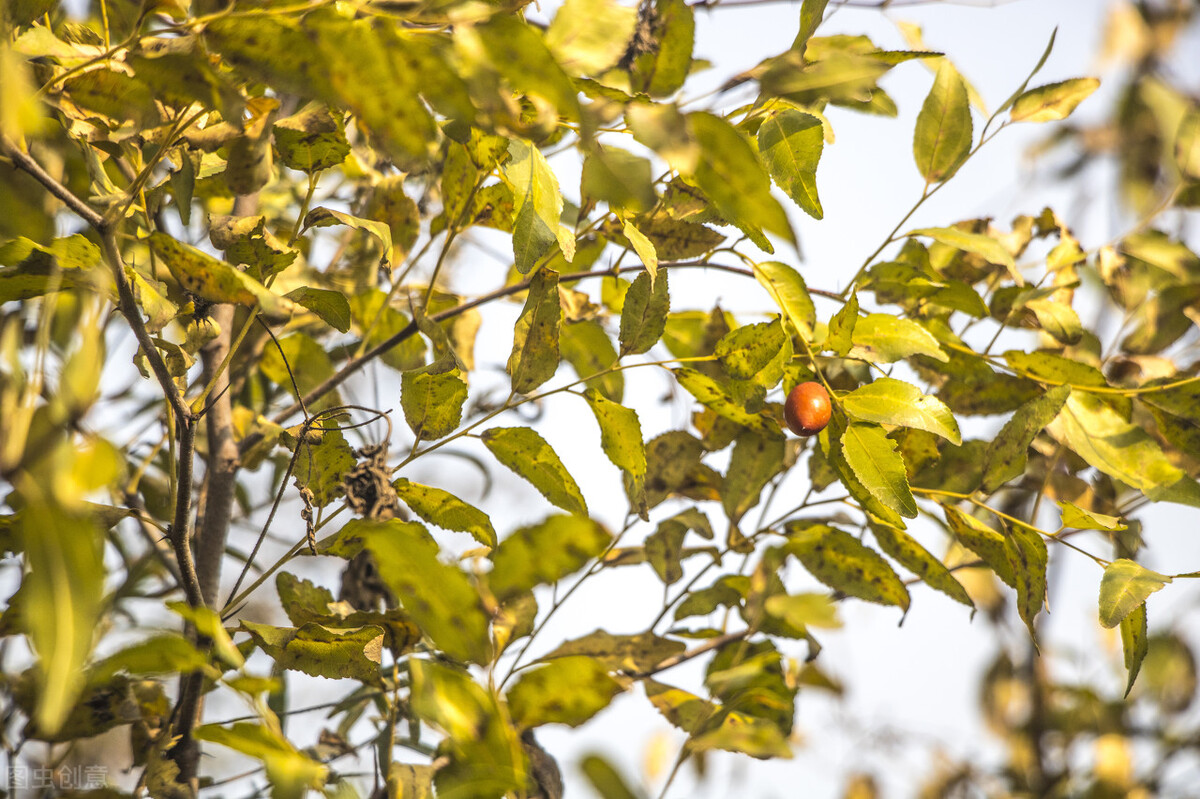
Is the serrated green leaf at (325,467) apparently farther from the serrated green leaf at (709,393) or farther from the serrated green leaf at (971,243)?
the serrated green leaf at (971,243)

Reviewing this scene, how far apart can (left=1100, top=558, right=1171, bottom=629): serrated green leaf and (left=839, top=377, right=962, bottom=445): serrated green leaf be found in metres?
0.09

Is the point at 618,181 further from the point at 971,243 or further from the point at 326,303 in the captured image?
the point at 971,243

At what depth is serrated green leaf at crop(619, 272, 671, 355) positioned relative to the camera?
42 cm

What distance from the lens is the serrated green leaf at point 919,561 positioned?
47cm

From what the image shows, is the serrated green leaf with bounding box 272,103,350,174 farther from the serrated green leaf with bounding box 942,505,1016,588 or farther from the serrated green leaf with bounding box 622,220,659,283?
the serrated green leaf with bounding box 942,505,1016,588

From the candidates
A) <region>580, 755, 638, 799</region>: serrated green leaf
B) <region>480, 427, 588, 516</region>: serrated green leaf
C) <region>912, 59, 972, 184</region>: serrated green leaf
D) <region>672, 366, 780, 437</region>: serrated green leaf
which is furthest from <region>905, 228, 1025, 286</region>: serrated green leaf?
<region>580, 755, 638, 799</region>: serrated green leaf

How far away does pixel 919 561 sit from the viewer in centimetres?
48

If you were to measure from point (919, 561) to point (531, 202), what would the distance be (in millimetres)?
297

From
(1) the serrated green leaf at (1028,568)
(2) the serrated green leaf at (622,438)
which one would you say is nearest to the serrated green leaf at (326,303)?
(2) the serrated green leaf at (622,438)

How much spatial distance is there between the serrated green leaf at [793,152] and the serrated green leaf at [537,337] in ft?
0.38

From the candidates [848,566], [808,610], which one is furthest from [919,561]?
[808,610]

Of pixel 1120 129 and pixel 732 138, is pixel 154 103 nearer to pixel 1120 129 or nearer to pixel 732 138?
pixel 732 138

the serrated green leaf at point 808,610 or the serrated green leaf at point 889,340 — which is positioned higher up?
the serrated green leaf at point 889,340

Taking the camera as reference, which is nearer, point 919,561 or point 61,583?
point 61,583
